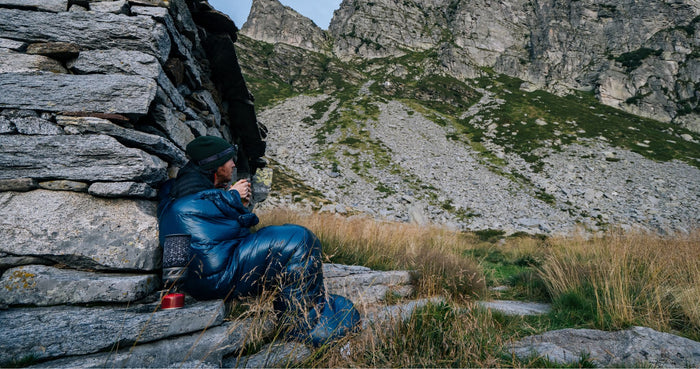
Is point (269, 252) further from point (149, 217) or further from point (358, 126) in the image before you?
point (358, 126)

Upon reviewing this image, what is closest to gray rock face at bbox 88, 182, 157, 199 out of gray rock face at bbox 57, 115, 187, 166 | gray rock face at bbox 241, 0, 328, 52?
gray rock face at bbox 57, 115, 187, 166

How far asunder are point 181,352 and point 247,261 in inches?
31.4

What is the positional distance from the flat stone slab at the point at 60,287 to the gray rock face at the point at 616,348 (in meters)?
3.15

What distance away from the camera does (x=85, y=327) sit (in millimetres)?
2166

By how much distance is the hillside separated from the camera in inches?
889

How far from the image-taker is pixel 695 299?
143 inches

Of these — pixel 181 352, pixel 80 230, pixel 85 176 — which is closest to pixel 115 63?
pixel 85 176

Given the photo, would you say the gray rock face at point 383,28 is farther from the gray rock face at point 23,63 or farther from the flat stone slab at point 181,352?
the flat stone slab at point 181,352

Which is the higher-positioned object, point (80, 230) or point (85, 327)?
point (80, 230)

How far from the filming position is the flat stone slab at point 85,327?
201 centimetres

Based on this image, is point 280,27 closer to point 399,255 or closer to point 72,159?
point 399,255

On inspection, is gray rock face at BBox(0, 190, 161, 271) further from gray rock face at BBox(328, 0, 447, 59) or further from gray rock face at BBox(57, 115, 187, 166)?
gray rock face at BBox(328, 0, 447, 59)

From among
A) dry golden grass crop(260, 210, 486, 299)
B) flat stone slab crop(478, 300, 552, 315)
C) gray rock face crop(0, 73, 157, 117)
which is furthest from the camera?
dry golden grass crop(260, 210, 486, 299)

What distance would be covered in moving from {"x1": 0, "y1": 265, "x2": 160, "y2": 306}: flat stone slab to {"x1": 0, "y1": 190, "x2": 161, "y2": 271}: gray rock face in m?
0.14
